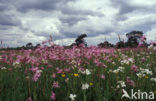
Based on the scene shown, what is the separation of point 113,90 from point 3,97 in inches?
87.1

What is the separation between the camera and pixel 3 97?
303cm

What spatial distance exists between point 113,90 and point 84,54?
9.27ft

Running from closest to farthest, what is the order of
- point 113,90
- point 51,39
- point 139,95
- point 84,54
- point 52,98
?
point 52,98 → point 139,95 → point 113,90 → point 51,39 → point 84,54

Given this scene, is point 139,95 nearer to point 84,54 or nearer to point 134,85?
point 134,85

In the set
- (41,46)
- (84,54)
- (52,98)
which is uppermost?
(41,46)

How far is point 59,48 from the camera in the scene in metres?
5.98

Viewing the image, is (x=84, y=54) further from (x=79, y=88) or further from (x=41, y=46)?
(x=79, y=88)

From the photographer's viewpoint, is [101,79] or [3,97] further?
[101,79]

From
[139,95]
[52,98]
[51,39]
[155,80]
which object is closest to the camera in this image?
[52,98]

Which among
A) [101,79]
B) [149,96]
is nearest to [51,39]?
[101,79]

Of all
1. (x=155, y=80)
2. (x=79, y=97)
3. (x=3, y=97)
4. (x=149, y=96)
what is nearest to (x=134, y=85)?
(x=149, y=96)

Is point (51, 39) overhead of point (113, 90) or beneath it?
overhead

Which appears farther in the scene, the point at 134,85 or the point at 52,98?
the point at 134,85

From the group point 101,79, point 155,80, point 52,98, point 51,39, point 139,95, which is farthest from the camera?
point 51,39
